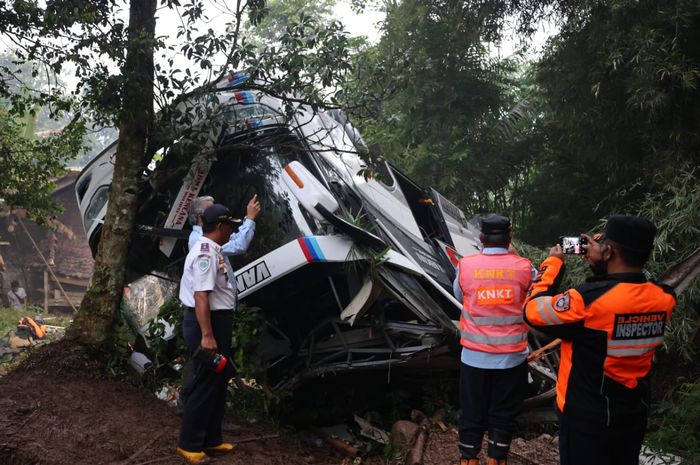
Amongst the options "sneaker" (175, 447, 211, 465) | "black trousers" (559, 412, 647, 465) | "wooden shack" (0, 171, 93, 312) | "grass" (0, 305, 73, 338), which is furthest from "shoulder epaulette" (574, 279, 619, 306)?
"wooden shack" (0, 171, 93, 312)

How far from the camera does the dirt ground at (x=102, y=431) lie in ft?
12.6

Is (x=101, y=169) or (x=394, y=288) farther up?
(x=101, y=169)

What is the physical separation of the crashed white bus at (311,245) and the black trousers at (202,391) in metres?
0.71

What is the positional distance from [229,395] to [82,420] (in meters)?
1.44

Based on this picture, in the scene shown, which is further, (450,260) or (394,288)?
(450,260)

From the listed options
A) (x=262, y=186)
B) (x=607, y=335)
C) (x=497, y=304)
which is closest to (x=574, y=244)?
(x=607, y=335)

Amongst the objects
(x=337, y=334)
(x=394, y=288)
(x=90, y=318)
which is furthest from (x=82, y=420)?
(x=394, y=288)

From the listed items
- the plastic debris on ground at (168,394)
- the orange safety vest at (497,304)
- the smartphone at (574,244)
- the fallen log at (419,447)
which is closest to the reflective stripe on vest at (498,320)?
the orange safety vest at (497,304)

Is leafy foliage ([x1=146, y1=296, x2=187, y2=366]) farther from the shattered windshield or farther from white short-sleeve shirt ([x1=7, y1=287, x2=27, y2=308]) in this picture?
white short-sleeve shirt ([x1=7, y1=287, x2=27, y2=308])

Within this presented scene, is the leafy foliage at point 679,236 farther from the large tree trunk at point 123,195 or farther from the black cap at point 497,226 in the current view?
the large tree trunk at point 123,195

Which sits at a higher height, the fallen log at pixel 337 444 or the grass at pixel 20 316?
the fallen log at pixel 337 444

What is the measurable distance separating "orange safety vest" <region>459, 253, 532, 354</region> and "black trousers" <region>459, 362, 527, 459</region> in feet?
0.47

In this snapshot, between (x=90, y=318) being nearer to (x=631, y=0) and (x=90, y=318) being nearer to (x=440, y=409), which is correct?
(x=440, y=409)

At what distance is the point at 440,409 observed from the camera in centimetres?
533
